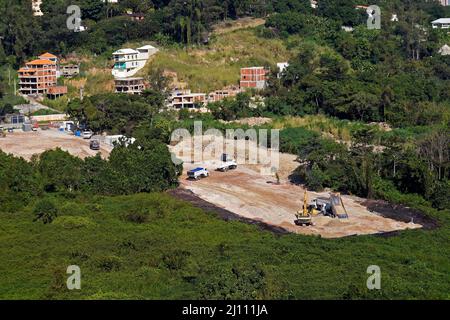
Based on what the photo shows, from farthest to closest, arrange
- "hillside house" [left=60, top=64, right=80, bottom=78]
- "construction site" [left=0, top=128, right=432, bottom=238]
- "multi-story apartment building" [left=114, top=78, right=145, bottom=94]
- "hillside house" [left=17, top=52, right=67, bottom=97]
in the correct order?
"hillside house" [left=60, top=64, right=80, bottom=78]
"hillside house" [left=17, top=52, right=67, bottom=97]
"multi-story apartment building" [left=114, top=78, right=145, bottom=94]
"construction site" [left=0, top=128, right=432, bottom=238]

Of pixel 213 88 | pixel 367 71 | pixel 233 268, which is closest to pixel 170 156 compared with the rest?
pixel 233 268

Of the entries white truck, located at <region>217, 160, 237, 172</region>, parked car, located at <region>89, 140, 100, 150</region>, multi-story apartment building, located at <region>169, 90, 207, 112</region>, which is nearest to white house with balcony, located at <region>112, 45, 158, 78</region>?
multi-story apartment building, located at <region>169, 90, 207, 112</region>

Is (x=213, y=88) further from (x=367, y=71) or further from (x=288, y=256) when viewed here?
(x=288, y=256)

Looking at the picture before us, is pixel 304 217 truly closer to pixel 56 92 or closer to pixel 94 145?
pixel 94 145

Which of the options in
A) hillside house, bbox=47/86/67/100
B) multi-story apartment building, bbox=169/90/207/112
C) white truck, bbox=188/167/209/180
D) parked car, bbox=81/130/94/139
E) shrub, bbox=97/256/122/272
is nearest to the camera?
shrub, bbox=97/256/122/272

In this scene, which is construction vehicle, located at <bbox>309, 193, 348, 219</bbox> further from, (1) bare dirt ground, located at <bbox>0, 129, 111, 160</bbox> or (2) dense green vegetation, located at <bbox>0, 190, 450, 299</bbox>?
(1) bare dirt ground, located at <bbox>0, 129, 111, 160</bbox>

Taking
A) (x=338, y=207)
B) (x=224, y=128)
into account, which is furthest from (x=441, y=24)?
(x=338, y=207)
